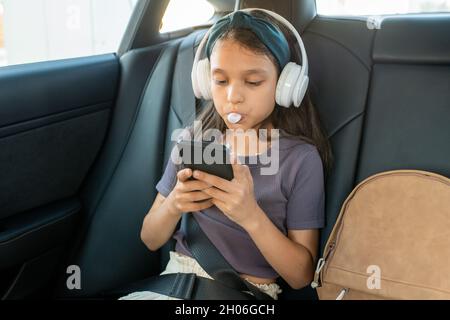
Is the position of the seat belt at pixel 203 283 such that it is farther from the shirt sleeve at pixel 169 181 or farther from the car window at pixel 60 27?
the car window at pixel 60 27

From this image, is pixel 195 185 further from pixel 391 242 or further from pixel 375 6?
pixel 375 6

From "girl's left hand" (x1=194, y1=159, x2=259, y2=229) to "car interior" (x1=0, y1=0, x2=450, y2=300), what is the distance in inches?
10.6

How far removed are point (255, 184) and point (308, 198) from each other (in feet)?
0.42

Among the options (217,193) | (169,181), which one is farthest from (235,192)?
(169,181)

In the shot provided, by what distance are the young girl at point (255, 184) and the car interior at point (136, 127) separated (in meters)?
0.09

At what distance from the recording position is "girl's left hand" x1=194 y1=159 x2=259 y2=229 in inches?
42.9

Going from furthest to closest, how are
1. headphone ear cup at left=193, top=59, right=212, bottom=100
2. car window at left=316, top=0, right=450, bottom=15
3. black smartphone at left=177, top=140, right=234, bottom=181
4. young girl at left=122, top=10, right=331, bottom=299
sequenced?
car window at left=316, top=0, right=450, bottom=15, headphone ear cup at left=193, top=59, right=212, bottom=100, young girl at left=122, top=10, right=331, bottom=299, black smartphone at left=177, top=140, right=234, bottom=181

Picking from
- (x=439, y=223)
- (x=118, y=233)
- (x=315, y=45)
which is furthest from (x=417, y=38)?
(x=118, y=233)

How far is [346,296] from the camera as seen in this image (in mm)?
1171

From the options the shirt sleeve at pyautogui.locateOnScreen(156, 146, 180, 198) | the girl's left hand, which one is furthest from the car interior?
the girl's left hand

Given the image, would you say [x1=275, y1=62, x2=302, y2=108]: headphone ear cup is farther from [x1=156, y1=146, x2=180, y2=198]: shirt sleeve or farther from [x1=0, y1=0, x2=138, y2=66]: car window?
[x1=0, y1=0, x2=138, y2=66]: car window

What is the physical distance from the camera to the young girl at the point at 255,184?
115 centimetres

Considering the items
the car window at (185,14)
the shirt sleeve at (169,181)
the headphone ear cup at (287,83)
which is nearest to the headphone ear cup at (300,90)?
the headphone ear cup at (287,83)

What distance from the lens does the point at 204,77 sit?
1257 mm
